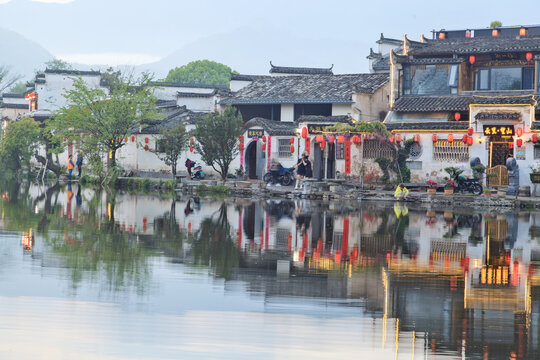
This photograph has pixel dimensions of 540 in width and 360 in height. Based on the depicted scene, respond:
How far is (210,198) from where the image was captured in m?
35.3

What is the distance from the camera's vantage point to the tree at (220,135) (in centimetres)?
4094

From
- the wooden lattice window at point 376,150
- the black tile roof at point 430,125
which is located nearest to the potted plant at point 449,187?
the black tile roof at point 430,125

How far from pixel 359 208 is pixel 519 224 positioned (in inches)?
275

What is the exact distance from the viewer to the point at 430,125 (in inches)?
1501

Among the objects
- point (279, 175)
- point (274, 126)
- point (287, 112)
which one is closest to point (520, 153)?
point (279, 175)

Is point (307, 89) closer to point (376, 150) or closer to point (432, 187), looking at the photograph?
point (376, 150)

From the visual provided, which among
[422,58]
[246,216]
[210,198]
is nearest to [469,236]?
[246,216]

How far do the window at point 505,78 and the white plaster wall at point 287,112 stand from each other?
10.1 meters

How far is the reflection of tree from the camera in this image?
48.2 feet

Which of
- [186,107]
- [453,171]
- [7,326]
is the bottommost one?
[7,326]

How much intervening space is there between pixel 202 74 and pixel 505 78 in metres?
58.3

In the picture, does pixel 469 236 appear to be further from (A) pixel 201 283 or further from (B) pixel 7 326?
(B) pixel 7 326

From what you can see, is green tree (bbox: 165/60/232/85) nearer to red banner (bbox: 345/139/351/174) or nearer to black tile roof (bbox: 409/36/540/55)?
black tile roof (bbox: 409/36/540/55)

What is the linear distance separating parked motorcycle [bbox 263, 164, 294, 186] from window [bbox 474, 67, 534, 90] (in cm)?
987
